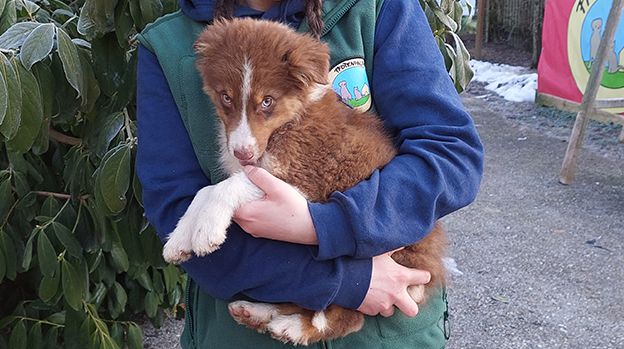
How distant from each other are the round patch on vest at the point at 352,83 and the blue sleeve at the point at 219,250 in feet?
1.19

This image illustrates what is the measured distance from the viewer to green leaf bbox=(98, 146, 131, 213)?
7.04 ft

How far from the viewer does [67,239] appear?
242 centimetres

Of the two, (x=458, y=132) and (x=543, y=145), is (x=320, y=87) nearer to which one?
(x=458, y=132)

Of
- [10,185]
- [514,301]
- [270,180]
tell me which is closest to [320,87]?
[270,180]

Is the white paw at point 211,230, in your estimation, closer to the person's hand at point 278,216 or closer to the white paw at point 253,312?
the person's hand at point 278,216

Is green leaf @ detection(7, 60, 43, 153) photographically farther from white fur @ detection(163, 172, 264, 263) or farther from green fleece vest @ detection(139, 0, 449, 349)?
white fur @ detection(163, 172, 264, 263)

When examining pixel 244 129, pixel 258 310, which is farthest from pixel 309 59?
pixel 258 310

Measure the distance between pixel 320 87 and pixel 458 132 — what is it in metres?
0.34

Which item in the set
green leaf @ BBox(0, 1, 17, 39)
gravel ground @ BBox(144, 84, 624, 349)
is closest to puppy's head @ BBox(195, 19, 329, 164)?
green leaf @ BBox(0, 1, 17, 39)

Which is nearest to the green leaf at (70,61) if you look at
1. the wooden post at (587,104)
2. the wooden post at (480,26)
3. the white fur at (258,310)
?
the white fur at (258,310)

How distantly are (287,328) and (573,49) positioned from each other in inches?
280

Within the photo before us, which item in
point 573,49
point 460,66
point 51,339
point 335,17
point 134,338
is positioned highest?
point 335,17

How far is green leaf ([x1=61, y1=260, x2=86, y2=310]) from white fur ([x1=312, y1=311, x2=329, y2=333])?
3.93ft

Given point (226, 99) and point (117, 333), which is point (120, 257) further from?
point (226, 99)
